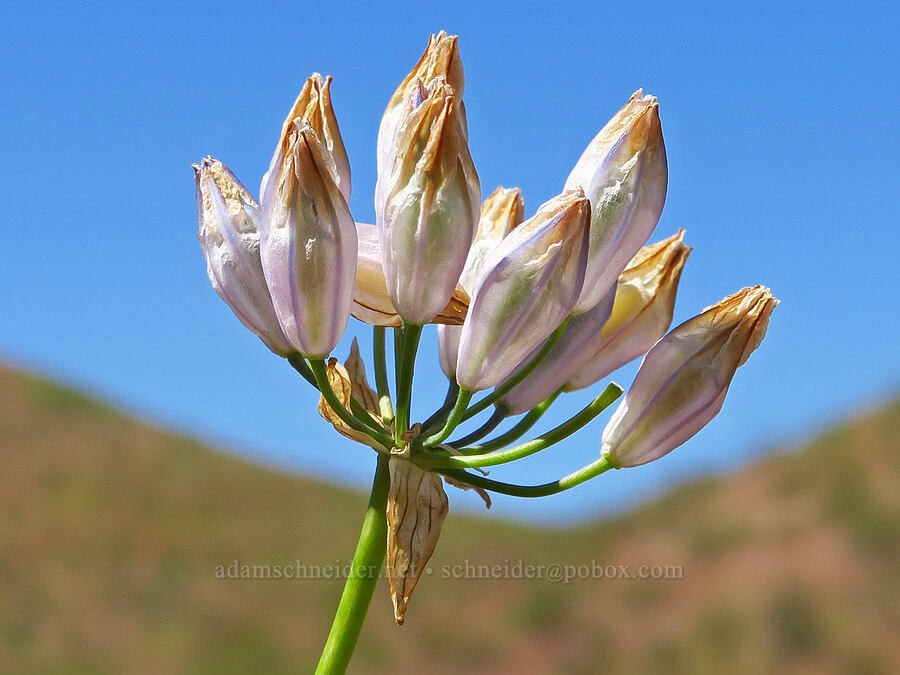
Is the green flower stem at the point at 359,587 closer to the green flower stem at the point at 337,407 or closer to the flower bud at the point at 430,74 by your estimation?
the green flower stem at the point at 337,407

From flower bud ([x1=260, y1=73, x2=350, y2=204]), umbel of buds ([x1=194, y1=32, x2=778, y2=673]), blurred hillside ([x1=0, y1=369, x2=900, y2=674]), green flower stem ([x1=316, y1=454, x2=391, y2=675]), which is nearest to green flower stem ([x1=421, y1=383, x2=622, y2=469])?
umbel of buds ([x1=194, y1=32, x2=778, y2=673])

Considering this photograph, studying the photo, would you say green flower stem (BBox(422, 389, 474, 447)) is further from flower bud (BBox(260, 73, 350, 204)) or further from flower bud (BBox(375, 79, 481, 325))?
flower bud (BBox(260, 73, 350, 204))

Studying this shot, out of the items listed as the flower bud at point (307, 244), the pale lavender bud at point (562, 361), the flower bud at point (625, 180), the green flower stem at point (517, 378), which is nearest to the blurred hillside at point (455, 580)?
the pale lavender bud at point (562, 361)

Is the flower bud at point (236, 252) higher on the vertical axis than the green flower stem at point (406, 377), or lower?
higher

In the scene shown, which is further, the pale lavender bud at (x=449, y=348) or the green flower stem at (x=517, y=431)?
the pale lavender bud at (x=449, y=348)

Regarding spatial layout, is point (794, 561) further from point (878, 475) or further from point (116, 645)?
point (116, 645)

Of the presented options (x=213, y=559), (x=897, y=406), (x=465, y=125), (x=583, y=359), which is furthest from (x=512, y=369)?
(x=897, y=406)

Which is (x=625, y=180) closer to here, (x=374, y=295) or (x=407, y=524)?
(x=374, y=295)

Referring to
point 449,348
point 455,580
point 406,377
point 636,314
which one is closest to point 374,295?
point 406,377

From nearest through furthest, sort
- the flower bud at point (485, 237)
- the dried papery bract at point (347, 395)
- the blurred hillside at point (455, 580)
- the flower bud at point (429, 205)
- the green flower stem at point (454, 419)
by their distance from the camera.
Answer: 1. the flower bud at point (429, 205)
2. the green flower stem at point (454, 419)
3. the dried papery bract at point (347, 395)
4. the flower bud at point (485, 237)
5. the blurred hillside at point (455, 580)
